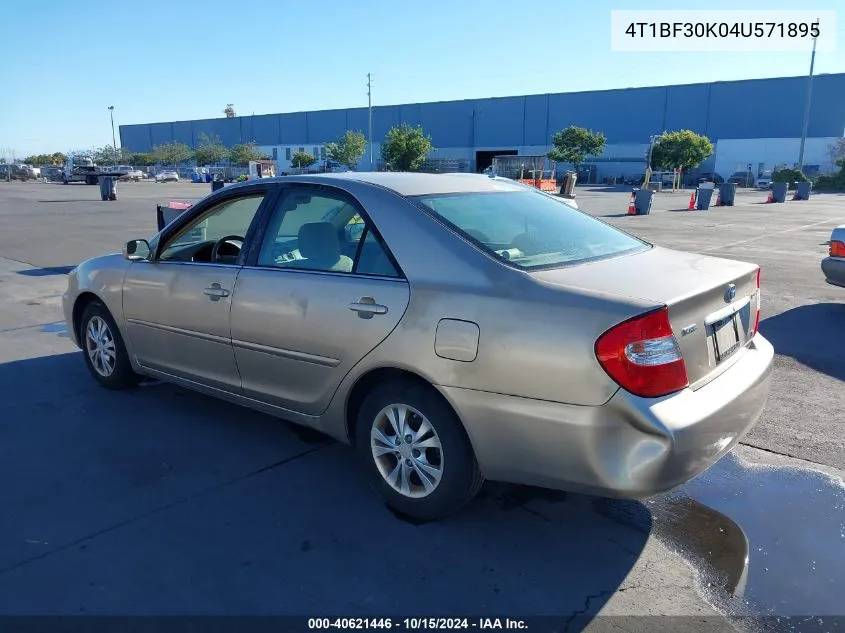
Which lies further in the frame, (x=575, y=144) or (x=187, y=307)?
(x=575, y=144)

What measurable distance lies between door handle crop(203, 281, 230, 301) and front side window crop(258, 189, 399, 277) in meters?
0.30

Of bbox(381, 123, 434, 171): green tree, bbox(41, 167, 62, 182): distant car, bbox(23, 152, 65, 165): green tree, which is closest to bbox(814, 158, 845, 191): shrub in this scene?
Answer: bbox(381, 123, 434, 171): green tree

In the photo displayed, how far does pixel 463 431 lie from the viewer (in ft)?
10.1

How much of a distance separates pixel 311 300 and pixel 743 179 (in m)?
63.7

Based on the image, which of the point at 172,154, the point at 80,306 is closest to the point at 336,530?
the point at 80,306

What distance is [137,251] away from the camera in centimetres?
484

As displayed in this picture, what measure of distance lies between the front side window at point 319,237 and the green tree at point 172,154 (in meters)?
93.8

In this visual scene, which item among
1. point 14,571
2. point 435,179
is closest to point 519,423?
point 435,179

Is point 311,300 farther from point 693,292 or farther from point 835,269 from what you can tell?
point 835,269

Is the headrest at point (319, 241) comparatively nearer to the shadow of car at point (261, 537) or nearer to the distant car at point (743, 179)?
the shadow of car at point (261, 537)

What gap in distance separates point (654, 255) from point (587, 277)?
2.83 feet

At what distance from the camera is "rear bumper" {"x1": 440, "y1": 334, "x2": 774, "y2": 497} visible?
266 cm

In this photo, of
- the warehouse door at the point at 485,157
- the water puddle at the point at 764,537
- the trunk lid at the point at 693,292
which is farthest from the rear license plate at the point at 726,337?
the warehouse door at the point at 485,157

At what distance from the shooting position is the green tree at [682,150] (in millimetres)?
53469
